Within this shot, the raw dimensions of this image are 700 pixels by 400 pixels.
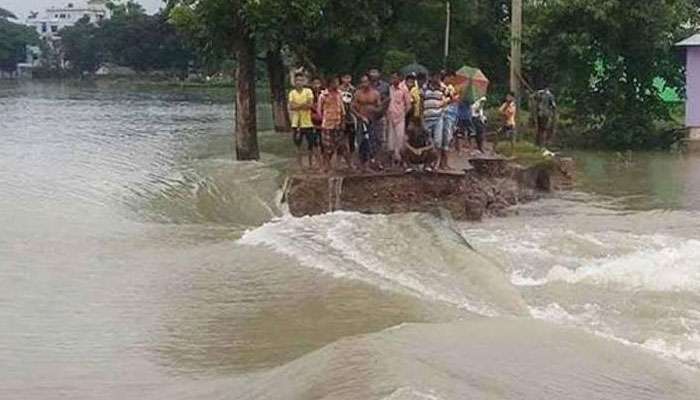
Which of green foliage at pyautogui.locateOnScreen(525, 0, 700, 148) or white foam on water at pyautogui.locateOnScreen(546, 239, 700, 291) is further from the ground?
green foliage at pyautogui.locateOnScreen(525, 0, 700, 148)

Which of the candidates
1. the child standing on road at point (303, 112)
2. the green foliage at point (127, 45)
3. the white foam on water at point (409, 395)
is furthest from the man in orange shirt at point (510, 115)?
the green foliage at point (127, 45)

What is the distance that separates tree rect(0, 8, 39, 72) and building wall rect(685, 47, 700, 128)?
112m

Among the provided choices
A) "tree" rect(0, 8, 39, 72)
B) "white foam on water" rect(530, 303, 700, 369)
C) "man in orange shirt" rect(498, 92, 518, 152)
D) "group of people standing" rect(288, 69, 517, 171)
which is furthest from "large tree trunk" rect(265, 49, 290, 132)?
"tree" rect(0, 8, 39, 72)

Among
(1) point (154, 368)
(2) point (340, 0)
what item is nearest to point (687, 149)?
(2) point (340, 0)

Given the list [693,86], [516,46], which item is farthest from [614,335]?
[693,86]

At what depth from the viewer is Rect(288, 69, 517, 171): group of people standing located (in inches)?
672

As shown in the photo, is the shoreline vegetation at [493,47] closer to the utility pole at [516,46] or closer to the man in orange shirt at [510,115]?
the utility pole at [516,46]

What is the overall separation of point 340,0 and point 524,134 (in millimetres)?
5106

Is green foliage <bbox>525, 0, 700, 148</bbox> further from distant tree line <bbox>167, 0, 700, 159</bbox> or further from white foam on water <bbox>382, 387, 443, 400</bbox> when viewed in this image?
white foam on water <bbox>382, 387, 443, 400</bbox>

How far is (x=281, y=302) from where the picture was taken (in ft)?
34.4

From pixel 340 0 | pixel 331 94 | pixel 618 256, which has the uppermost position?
pixel 340 0

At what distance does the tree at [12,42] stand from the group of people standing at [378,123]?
119 m

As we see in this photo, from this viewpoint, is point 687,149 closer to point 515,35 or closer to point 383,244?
point 515,35

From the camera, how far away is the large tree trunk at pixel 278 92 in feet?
104
